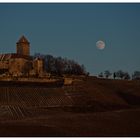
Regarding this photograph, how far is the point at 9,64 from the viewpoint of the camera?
28.9 metres

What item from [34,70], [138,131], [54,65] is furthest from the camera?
[54,65]

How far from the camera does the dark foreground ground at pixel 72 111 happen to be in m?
8.31

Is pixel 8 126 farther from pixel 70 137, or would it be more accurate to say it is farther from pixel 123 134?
pixel 123 134

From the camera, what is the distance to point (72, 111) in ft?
40.6

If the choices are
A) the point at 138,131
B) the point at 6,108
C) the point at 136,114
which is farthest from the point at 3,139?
the point at 136,114

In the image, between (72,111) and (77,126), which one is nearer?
(77,126)

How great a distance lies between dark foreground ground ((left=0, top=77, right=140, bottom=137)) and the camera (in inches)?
327

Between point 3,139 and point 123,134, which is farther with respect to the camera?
point 123,134

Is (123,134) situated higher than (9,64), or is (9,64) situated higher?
(9,64)

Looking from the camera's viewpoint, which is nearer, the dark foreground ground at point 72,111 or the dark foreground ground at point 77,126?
the dark foreground ground at point 77,126

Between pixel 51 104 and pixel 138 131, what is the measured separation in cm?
A: 530

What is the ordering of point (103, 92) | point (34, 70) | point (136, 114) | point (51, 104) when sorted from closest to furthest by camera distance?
point (136, 114)
point (51, 104)
point (103, 92)
point (34, 70)

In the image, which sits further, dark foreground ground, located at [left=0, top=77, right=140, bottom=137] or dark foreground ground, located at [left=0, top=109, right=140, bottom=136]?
A: dark foreground ground, located at [left=0, top=77, right=140, bottom=137]

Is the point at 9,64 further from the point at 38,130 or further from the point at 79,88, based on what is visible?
the point at 38,130
